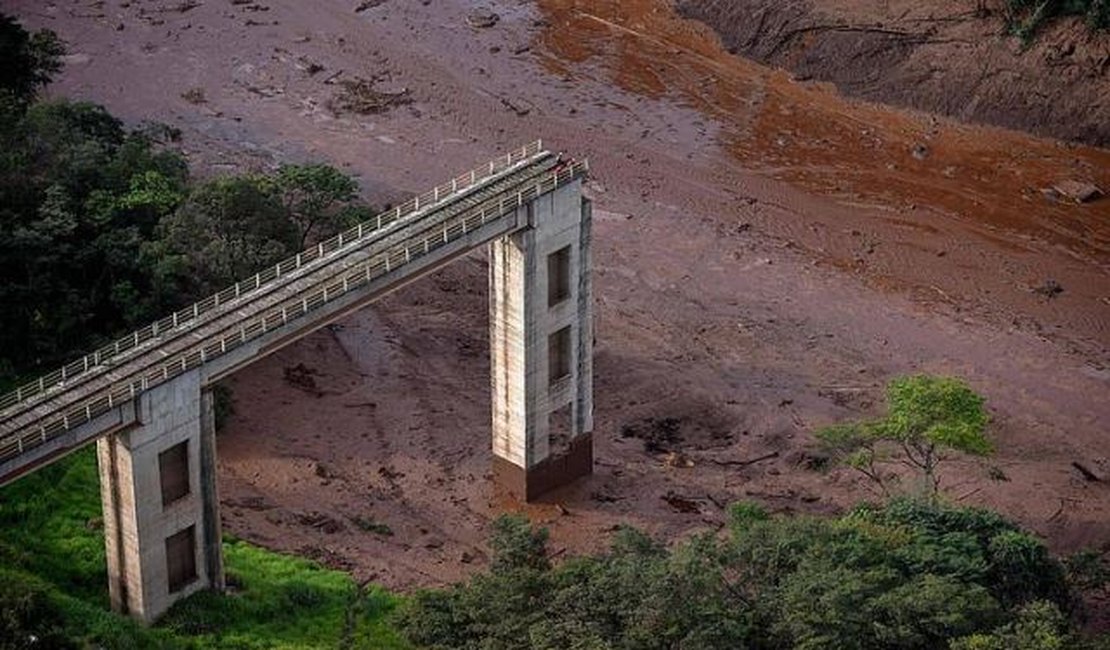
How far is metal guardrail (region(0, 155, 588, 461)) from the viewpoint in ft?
164

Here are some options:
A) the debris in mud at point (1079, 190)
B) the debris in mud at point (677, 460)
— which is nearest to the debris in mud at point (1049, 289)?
the debris in mud at point (1079, 190)

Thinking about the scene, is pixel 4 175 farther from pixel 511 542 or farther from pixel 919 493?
pixel 919 493

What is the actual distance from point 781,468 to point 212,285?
20.2 m

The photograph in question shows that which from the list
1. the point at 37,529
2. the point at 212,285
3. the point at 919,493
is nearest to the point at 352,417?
the point at 212,285

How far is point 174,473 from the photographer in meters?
53.2

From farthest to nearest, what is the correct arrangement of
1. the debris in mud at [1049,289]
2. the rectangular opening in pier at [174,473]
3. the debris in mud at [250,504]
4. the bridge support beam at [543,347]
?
the debris in mud at [1049,289], the debris in mud at [250,504], the bridge support beam at [543,347], the rectangular opening in pier at [174,473]

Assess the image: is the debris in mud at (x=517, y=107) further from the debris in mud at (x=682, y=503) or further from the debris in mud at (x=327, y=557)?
the debris in mud at (x=327, y=557)

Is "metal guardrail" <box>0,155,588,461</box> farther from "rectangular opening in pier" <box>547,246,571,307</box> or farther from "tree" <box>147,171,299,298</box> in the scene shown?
"tree" <box>147,171,299,298</box>

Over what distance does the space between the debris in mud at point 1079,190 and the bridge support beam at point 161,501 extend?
1749 inches

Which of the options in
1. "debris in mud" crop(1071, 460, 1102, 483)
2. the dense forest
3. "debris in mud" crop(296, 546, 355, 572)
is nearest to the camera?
"debris in mud" crop(296, 546, 355, 572)

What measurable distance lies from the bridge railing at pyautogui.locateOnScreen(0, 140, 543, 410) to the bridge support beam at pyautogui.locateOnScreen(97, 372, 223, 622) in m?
2.43

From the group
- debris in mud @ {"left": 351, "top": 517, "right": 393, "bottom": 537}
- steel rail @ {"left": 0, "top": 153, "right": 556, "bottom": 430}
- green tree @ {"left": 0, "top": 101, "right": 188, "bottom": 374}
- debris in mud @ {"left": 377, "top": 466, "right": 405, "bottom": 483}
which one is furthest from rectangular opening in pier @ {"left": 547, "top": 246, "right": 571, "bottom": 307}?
green tree @ {"left": 0, "top": 101, "right": 188, "bottom": 374}

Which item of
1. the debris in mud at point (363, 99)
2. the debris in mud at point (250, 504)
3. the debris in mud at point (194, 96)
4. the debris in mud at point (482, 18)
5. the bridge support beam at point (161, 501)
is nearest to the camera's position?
the bridge support beam at point (161, 501)

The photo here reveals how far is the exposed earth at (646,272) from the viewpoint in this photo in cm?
6384
